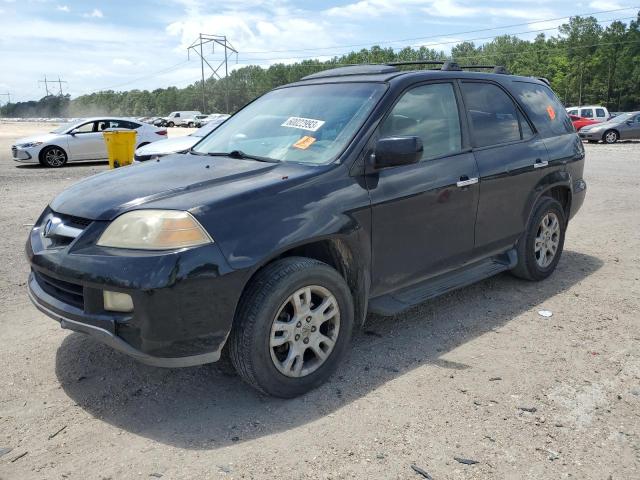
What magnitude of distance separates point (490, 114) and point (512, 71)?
92.8 m

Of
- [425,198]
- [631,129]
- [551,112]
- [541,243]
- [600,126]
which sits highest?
[551,112]

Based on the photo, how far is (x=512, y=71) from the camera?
89.6 m

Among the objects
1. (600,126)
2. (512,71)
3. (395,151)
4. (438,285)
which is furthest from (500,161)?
(512,71)

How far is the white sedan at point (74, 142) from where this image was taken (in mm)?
15594

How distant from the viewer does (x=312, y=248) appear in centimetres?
347

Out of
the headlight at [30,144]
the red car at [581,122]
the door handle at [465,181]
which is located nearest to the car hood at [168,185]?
the door handle at [465,181]

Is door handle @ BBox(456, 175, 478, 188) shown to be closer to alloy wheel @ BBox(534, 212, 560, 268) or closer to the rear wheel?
alloy wheel @ BBox(534, 212, 560, 268)

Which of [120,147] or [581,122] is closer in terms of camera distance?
[120,147]

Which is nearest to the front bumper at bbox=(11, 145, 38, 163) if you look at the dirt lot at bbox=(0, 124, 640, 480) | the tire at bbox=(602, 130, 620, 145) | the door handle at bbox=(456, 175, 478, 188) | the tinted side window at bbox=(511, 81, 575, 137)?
the dirt lot at bbox=(0, 124, 640, 480)

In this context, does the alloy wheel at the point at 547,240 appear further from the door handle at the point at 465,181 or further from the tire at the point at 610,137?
the tire at the point at 610,137

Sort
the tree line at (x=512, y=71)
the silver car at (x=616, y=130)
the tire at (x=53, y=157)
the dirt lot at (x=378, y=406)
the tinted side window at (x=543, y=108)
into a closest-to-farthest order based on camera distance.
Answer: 1. the dirt lot at (x=378, y=406)
2. the tinted side window at (x=543, y=108)
3. the tire at (x=53, y=157)
4. the silver car at (x=616, y=130)
5. the tree line at (x=512, y=71)

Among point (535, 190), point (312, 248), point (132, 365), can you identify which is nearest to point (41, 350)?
point (132, 365)

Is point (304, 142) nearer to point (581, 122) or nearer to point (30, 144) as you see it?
point (30, 144)

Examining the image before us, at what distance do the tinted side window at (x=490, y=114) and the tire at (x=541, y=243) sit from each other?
28.2 inches
